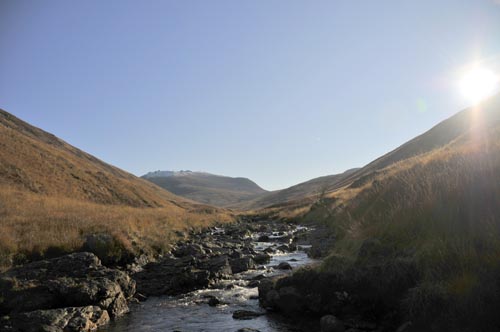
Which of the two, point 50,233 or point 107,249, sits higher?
point 50,233

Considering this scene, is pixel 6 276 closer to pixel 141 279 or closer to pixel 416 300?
pixel 141 279

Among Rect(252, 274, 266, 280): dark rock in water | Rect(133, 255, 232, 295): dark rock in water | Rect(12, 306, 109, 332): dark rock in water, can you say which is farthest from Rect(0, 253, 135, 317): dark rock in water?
Rect(252, 274, 266, 280): dark rock in water

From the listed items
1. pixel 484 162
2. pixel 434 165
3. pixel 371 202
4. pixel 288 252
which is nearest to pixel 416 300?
pixel 484 162

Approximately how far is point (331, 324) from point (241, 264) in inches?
420

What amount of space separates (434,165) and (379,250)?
614cm

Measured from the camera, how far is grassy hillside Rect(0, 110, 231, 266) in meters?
17.0

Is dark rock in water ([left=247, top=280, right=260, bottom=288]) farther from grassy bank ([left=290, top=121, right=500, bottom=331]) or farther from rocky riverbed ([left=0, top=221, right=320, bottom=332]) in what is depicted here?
grassy bank ([left=290, top=121, right=500, bottom=331])

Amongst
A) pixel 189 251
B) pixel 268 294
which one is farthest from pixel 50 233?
pixel 268 294

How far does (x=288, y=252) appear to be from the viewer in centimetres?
2484

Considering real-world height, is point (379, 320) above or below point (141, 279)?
below

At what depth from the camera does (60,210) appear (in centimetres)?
2627

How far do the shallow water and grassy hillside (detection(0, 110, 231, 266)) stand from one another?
643 centimetres

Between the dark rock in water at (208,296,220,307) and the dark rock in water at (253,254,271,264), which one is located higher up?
the dark rock in water at (253,254,271,264)

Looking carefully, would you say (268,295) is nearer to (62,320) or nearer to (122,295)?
(122,295)
